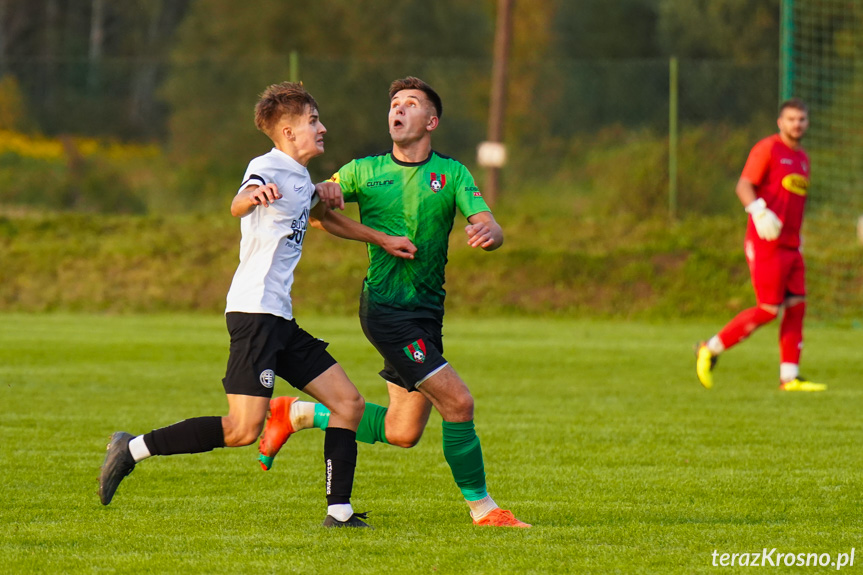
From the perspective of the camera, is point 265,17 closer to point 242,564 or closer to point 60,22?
point 60,22

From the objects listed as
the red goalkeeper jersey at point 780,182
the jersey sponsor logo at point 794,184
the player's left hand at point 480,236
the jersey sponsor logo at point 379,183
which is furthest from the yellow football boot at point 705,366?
the player's left hand at point 480,236

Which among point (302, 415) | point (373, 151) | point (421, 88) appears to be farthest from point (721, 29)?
point (302, 415)

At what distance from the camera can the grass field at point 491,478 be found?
478 centimetres

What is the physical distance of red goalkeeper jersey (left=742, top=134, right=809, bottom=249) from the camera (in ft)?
34.9

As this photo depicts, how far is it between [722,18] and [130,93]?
2055 cm

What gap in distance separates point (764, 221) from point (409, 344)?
5.52 meters

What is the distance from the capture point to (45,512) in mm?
5555

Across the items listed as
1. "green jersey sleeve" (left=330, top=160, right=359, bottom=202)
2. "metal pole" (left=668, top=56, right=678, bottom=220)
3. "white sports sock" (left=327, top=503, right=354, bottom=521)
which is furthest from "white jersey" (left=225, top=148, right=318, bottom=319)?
"metal pole" (left=668, top=56, right=678, bottom=220)

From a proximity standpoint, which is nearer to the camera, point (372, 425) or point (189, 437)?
point (189, 437)

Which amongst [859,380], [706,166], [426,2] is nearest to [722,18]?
[426,2]

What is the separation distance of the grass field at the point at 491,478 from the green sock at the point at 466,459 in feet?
0.55

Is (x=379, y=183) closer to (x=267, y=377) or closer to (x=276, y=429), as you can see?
(x=267, y=377)

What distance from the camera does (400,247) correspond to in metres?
5.48

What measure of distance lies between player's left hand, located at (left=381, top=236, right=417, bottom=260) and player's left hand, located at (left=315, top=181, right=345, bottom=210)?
285mm
